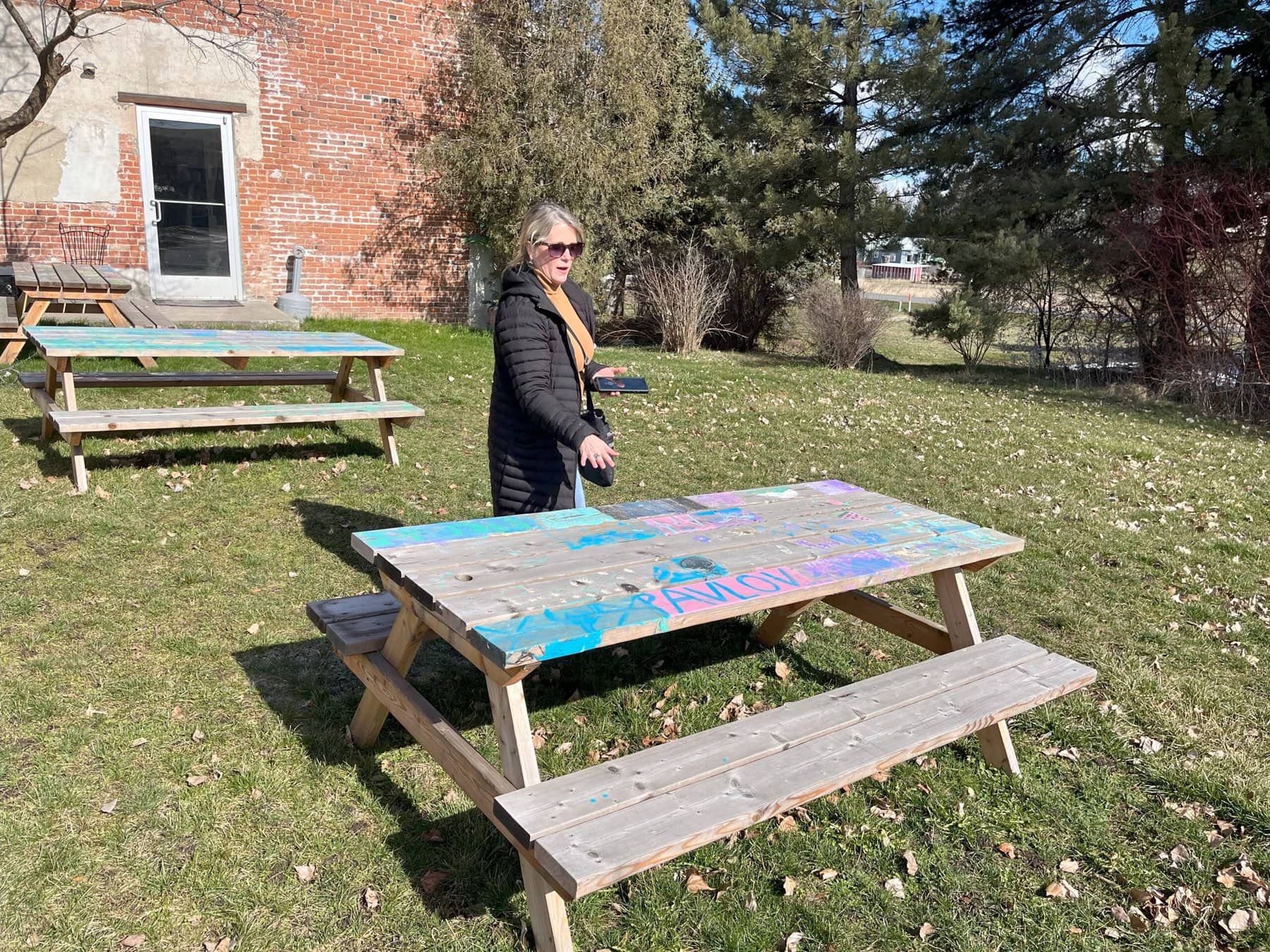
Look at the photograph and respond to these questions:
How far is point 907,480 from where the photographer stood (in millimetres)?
6895

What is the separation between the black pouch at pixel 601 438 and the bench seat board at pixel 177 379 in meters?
4.09

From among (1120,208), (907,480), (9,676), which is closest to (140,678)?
(9,676)

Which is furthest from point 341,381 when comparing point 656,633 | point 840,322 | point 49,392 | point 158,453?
point 840,322

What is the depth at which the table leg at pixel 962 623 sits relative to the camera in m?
3.22

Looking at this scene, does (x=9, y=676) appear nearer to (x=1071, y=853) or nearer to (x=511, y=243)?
(x=1071, y=853)

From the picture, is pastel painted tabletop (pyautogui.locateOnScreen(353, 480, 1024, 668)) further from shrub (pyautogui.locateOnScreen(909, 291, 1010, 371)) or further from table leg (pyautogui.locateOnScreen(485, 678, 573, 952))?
shrub (pyautogui.locateOnScreen(909, 291, 1010, 371))

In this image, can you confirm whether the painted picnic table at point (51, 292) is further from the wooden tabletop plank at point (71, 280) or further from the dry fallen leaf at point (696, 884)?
the dry fallen leaf at point (696, 884)

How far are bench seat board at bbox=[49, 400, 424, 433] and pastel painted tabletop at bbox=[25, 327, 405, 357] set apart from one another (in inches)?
13.9

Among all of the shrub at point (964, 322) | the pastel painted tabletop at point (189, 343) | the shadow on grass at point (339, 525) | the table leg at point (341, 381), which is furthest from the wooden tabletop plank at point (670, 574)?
the shrub at point (964, 322)

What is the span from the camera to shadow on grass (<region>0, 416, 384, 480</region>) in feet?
18.7

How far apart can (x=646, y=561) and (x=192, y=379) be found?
5.12 metres

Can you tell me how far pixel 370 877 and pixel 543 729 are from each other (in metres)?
0.94

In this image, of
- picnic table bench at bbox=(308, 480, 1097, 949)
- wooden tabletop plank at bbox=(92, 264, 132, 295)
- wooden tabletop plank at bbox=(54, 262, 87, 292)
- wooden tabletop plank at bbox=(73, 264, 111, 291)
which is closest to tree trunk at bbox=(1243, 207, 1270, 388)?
picnic table bench at bbox=(308, 480, 1097, 949)

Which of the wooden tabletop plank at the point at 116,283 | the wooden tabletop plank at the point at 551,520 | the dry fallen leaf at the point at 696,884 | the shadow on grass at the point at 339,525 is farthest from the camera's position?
the wooden tabletop plank at the point at 116,283
